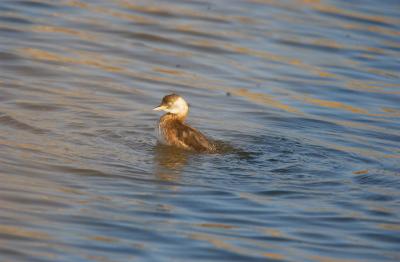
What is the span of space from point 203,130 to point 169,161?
5.18 ft

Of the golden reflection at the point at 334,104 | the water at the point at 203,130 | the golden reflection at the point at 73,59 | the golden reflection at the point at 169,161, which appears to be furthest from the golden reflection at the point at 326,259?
the golden reflection at the point at 73,59

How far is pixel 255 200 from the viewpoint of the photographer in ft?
29.4

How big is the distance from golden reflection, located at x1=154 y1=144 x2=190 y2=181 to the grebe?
0.10 metres

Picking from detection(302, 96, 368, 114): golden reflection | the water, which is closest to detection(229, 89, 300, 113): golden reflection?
the water

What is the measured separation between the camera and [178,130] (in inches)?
443

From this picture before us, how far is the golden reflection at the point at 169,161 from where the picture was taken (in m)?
9.66

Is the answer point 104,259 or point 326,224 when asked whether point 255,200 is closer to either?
point 326,224

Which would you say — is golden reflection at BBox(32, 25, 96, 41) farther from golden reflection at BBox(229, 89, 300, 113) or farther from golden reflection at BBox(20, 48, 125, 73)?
golden reflection at BBox(229, 89, 300, 113)

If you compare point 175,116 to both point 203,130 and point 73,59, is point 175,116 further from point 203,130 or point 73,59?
point 73,59

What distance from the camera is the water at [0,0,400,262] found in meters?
7.89

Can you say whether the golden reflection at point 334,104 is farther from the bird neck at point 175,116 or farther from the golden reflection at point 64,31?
the golden reflection at point 64,31

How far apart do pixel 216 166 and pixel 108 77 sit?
3932 millimetres

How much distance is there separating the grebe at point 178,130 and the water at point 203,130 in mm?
168

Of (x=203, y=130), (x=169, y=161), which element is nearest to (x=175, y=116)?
(x=203, y=130)
